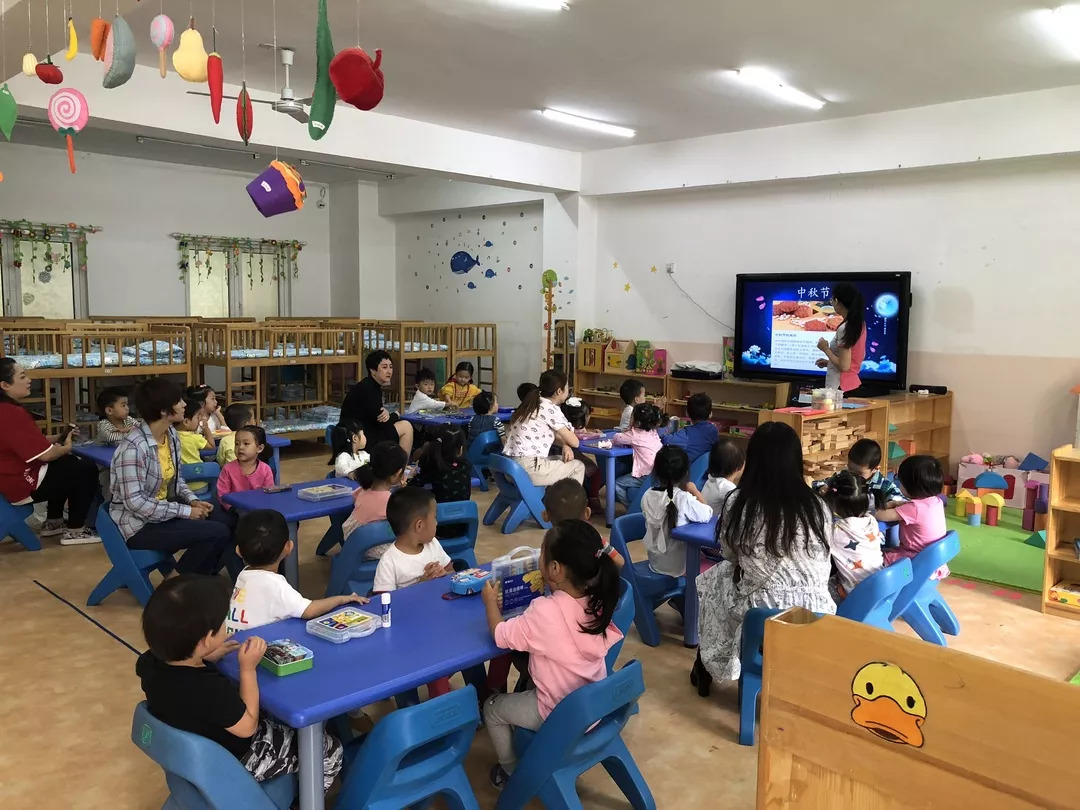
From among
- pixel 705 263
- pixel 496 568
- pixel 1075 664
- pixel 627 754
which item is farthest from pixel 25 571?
pixel 705 263

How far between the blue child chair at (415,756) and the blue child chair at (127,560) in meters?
2.45

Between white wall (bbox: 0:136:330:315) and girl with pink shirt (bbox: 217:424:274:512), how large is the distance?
687 cm

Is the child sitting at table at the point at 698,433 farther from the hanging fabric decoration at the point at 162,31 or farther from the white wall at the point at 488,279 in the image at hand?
the white wall at the point at 488,279

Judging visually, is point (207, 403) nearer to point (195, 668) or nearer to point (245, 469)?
point (245, 469)

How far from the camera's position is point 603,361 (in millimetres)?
8820

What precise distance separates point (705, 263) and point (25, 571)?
6.24 metres

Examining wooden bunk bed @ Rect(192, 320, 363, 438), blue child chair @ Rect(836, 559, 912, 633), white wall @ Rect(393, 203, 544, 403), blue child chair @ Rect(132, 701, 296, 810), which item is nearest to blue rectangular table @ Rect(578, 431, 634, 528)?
blue child chair @ Rect(836, 559, 912, 633)

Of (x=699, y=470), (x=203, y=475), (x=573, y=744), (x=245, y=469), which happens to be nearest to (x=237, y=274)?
(x=203, y=475)

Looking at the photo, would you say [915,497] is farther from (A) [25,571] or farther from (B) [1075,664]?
(A) [25,571]

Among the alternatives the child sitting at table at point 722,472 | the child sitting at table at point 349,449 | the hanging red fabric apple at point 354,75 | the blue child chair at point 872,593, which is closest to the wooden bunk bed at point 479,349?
the child sitting at table at point 349,449

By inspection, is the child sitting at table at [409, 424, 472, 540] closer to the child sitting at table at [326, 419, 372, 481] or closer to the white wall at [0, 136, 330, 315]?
the child sitting at table at [326, 419, 372, 481]

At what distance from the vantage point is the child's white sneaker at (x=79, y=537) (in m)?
5.42

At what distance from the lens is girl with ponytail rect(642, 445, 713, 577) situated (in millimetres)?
3645

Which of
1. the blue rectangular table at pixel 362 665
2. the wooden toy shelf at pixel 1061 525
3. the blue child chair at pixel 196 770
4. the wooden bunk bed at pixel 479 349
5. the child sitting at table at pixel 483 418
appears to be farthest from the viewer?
the wooden bunk bed at pixel 479 349
